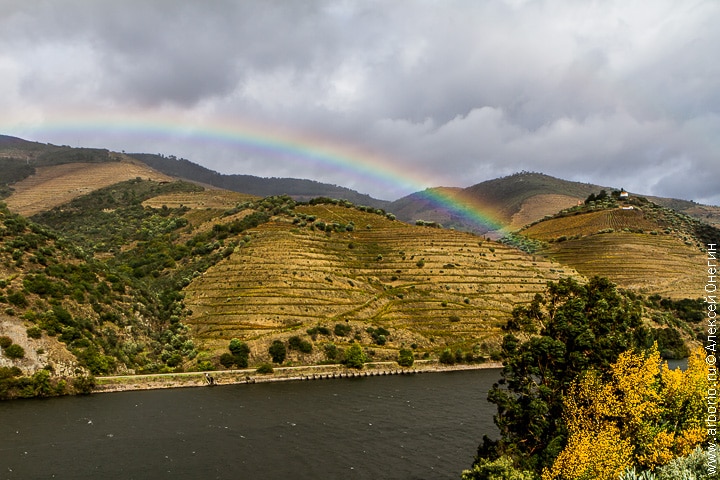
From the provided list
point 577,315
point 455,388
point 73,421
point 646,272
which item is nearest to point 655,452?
point 577,315

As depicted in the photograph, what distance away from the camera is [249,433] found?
6159 centimetres

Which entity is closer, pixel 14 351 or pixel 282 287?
pixel 14 351

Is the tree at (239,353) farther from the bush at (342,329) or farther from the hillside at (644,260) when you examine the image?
the hillside at (644,260)

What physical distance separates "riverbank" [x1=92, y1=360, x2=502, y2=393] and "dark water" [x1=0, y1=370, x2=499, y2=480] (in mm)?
2993

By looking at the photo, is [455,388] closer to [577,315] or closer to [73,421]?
[577,315]

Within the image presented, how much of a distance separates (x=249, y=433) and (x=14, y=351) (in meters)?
45.4

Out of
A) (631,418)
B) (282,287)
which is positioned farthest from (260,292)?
(631,418)

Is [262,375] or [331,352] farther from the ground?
[331,352]

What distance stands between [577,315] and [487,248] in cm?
12060

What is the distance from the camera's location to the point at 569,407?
39.3m

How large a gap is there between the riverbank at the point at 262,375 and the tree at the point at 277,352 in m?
2.27

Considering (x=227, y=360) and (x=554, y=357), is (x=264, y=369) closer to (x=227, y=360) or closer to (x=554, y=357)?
(x=227, y=360)

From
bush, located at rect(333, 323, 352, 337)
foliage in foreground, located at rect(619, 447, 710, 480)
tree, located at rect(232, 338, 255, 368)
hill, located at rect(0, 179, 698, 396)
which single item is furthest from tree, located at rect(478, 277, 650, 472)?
bush, located at rect(333, 323, 352, 337)

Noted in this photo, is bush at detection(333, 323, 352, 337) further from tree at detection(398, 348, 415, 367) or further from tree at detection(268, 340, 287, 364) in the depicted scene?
tree at detection(268, 340, 287, 364)
